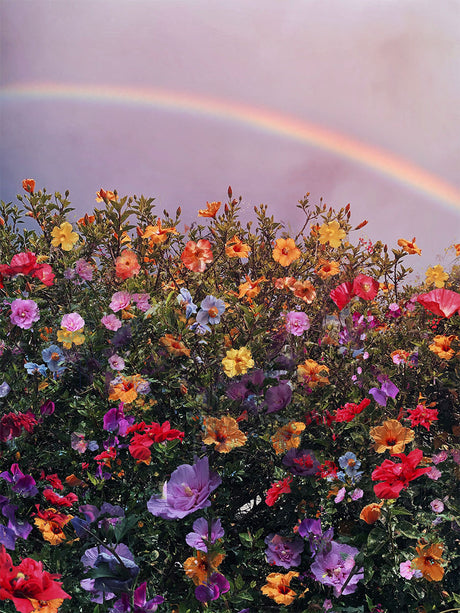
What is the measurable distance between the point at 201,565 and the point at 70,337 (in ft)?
2.23

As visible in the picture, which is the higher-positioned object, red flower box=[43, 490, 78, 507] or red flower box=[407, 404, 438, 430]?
red flower box=[407, 404, 438, 430]

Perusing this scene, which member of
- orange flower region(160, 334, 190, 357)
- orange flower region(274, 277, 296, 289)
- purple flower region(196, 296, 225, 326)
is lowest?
orange flower region(160, 334, 190, 357)

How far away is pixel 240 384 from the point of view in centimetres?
131

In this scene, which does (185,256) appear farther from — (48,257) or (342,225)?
(342,225)

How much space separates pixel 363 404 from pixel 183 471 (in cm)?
48

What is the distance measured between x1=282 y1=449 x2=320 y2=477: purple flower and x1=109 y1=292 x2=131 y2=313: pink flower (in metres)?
0.61

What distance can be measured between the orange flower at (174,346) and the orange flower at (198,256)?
0.28 meters

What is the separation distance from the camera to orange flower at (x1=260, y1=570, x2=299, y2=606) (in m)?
1.25

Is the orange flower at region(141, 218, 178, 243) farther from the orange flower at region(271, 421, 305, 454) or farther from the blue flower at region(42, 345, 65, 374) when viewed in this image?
the orange flower at region(271, 421, 305, 454)

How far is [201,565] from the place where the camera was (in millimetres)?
1173

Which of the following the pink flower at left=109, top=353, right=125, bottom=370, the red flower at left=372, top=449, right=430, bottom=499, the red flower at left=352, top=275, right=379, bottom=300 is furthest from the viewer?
the red flower at left=352, top=275, right=379, bottom=300

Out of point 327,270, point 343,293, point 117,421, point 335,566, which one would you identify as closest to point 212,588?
point 335,566

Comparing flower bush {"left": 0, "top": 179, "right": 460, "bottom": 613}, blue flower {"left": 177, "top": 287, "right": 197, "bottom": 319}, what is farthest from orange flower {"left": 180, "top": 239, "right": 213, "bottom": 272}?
blue flower {"left": 177, "top": 287, "right": 197, "bottom": 319}

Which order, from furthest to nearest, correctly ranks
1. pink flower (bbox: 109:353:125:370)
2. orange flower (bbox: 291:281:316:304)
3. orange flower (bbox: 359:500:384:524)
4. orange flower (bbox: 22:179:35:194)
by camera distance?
orange flower (bbox: 22:179:35:194) → orange flower (bbox: 291:281:316:304) → pink flower (bbox: 109:353:125:370) → orange flower (bbox: 359:500:384:524)
